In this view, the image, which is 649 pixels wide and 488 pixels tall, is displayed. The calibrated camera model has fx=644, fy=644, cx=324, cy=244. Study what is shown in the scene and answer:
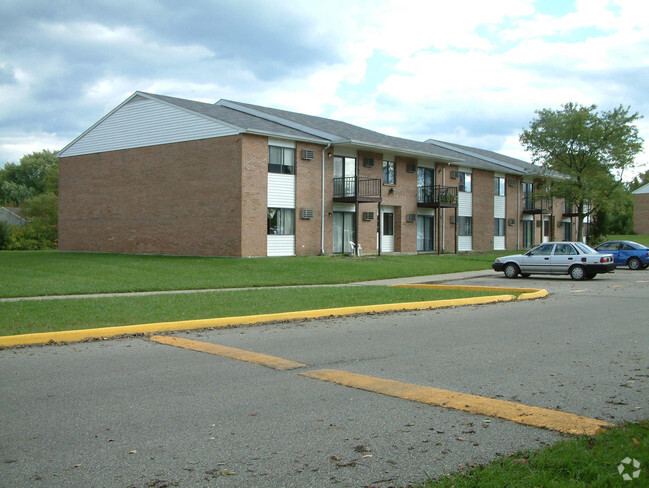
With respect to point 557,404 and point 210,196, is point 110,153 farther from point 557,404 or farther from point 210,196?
point 557,404

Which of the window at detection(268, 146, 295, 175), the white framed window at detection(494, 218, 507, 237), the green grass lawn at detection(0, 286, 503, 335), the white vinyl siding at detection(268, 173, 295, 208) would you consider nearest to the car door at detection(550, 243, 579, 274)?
the green grass lawn at detection(0, 286, 503, 335)

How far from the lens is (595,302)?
1538cm

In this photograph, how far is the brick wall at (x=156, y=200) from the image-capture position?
29359 millimetres

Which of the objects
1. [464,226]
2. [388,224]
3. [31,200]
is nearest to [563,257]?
[388,224]

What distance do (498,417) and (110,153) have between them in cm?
3305

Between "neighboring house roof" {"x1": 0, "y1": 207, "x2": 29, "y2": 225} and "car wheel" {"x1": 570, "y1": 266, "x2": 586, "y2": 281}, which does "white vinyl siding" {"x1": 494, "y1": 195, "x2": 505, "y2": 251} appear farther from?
"neighboring house roof" {"x1": 0, "y1": 207, "x2": 29, "y2": 225}

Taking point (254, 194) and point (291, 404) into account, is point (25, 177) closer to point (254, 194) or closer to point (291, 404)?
point (254, 194)

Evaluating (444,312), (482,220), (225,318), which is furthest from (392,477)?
(482,220)

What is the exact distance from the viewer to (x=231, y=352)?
8.85 meters

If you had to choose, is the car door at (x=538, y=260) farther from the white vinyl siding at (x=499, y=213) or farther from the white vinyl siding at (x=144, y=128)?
the white vinyl siding at (x=499, y=213)

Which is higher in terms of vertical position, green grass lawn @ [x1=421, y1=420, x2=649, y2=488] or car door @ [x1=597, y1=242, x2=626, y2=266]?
car door @ [x1=597, y1=242, x2=626, y2=266]

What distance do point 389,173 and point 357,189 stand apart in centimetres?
514

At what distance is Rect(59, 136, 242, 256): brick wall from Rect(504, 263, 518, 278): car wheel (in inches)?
451

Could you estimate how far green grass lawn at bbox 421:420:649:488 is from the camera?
3863 mm
